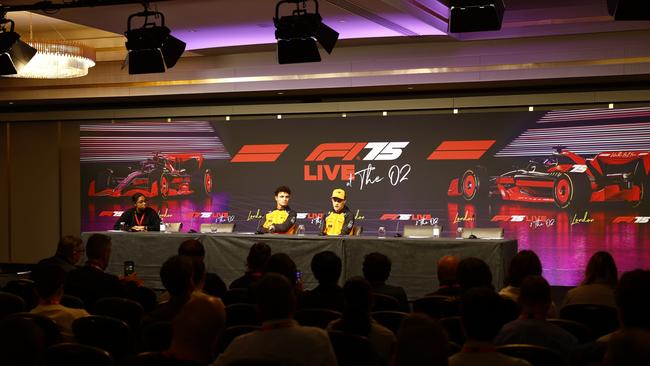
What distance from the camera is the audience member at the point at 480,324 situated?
119 inches

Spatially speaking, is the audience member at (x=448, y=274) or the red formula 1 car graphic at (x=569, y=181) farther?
the red formula 1 car graphic at (x=569, y=181)

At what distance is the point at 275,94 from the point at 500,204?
378 cm

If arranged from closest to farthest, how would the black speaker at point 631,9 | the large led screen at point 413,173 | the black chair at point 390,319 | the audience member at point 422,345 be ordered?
the audience member at point 422,345
the black chair at point 390,319
the black speaker at point 631,9
the large led screen at point 413,173

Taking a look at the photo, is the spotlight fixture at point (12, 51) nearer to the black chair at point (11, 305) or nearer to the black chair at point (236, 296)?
the black chair at point (11, 305)

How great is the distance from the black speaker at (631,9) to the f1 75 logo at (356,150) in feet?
20.4

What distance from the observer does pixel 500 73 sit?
433 inches

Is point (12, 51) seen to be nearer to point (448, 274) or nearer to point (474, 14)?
point (474, 14)

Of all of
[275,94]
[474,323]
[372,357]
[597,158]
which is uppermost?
[275,94]

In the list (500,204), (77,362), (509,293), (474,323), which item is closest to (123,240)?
(500,204)

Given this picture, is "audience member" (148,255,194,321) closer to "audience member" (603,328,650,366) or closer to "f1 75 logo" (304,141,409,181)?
"audience member" (603,328,650,366)

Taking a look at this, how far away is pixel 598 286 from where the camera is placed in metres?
5.25

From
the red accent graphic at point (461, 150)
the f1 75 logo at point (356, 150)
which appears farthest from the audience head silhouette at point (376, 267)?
the f1 75 logo at point (356, 150)

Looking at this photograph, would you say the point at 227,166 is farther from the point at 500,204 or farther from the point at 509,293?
the point at 509,293

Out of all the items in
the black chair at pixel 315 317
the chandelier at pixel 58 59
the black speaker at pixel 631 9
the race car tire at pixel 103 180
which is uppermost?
the chandelier at pixel 58 59
